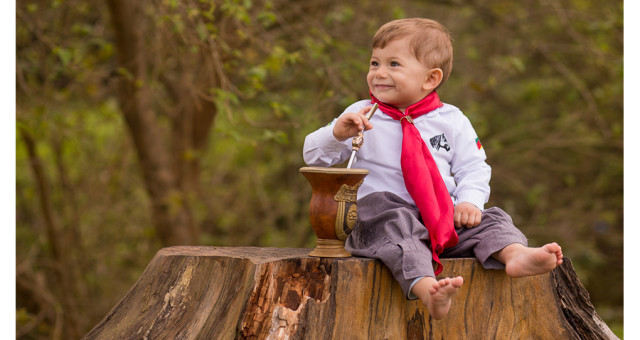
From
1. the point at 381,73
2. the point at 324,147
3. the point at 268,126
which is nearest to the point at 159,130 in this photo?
the point at 268,126

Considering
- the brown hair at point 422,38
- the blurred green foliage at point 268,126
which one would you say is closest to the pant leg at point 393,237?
the brown hair at point 422,38

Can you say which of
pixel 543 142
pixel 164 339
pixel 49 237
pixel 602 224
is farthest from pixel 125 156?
pixel 602 224

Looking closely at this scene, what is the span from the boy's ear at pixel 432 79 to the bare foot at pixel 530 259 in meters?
0.68

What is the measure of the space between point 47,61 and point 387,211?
3.29 meters

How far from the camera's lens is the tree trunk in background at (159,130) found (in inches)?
185

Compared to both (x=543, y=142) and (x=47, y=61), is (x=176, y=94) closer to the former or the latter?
(x=47, y=61)

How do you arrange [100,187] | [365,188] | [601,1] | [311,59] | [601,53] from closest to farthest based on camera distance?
1. [365,188]
2. [311,59]
3. [601,53]
4. [100,187]
5. [601,1]

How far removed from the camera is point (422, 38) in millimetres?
2693

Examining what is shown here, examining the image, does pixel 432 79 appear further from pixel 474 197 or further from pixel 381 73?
pixel 474 197

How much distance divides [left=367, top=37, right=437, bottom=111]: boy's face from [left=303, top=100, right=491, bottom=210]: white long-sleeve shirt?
0.35ft

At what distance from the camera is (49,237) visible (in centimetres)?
562

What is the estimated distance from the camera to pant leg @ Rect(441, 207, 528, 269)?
2.61 m

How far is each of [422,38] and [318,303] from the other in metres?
1.05

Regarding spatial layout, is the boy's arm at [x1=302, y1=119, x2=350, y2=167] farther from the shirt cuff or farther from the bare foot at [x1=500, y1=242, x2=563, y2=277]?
the bare foot at [x1=500, y1=242, x2=563, y2=277]
